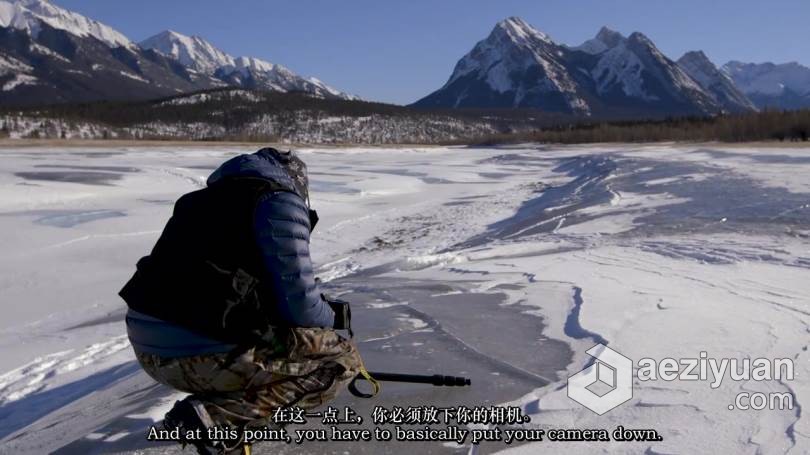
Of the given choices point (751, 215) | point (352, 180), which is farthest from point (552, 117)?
point (751, 215)

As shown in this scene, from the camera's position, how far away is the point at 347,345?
3695 mm

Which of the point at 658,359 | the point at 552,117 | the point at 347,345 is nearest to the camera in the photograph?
the point at 347,345

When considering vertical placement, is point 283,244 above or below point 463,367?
above

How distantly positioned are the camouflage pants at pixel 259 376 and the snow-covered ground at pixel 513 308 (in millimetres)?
402

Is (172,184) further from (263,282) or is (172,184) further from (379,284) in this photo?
(263,282)

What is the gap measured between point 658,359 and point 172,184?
67.1 ft

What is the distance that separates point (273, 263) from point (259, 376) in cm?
57

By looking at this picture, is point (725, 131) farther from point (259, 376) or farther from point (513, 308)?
point (259, 376)

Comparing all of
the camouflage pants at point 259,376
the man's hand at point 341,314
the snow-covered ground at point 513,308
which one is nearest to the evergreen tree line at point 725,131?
the snow-covered ground at point 513,308

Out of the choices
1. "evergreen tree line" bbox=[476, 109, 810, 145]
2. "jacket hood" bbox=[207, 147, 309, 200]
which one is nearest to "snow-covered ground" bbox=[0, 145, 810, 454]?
"jacket hood" bbox=[207, 147, 309, 200]

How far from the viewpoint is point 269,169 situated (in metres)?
3.16

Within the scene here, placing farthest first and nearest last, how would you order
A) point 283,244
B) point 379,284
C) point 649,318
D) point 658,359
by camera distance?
1. point 379,284
2. point 649,318
3. point 658,359
4. point 283,244

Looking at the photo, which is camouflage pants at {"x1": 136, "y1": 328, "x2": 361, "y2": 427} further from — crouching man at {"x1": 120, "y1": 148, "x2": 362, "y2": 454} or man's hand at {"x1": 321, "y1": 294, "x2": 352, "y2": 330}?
man's hand at {"x1": 321, "y1": 294, "x2": 352, "y2": 330}

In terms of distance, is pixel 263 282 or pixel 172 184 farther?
pixel 172 184
